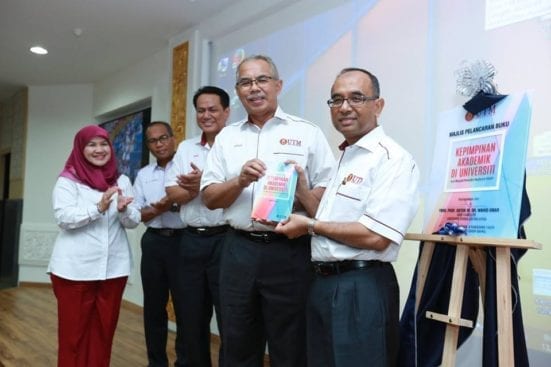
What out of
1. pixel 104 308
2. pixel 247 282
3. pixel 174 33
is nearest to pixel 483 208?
pixel 247 282

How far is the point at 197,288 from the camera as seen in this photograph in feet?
7.89

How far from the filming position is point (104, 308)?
2262 millimetres

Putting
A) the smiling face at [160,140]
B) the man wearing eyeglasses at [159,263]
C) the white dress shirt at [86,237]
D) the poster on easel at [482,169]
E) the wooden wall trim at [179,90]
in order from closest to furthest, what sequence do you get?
the poster on easel at [482,169]
the white dress shirt at [86,237]
the man wearing eyeglasses at [159,263]
the smiling face at [160,140]
the wooden wall trim at [179,90]

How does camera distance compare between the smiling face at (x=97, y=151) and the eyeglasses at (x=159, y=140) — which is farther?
the eyeglasses at (x=159, y=140)

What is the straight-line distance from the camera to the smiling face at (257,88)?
1.72m

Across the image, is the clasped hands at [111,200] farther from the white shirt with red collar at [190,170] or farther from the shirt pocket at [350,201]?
the shirt pocket at [350,201]

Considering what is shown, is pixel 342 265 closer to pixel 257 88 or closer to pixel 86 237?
pixel 257 88

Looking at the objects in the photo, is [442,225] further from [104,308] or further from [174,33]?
[174,33]

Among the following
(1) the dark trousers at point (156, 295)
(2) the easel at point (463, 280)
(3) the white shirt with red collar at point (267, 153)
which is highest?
(3) the white shirt with red collar at point (267, 153)

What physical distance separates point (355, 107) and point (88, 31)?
12.3ft

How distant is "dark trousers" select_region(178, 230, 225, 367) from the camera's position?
2.36 meters

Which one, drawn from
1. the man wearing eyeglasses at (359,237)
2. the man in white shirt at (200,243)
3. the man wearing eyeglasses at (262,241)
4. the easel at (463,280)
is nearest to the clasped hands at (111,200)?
the man in white shirt at (200,243)

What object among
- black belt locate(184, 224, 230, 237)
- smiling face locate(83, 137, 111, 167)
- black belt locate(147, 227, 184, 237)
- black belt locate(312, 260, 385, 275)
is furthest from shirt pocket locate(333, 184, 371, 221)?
black belt locate(147, 227, 184, 237)

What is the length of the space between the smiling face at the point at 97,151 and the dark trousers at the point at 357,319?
143 cm
